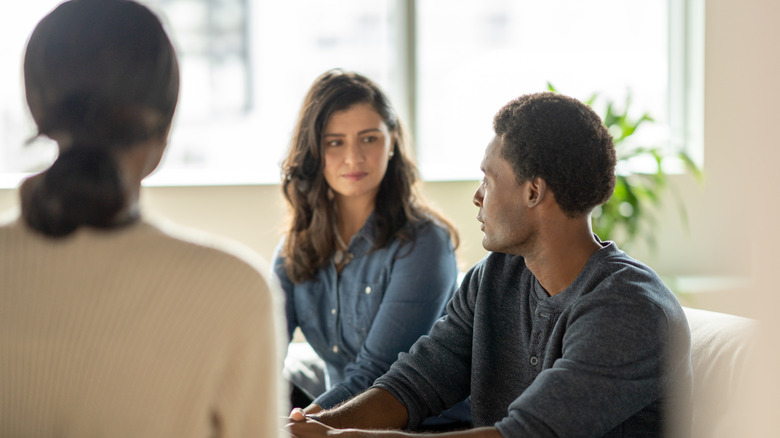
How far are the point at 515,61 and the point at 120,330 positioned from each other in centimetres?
361

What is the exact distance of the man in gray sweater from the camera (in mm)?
1239

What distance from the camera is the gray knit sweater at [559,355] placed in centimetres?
123

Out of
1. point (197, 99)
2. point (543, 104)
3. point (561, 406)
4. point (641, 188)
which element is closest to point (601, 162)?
point (543, 104)

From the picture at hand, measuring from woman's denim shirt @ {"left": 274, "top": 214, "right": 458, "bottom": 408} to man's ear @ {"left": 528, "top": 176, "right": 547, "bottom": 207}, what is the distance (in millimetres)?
580

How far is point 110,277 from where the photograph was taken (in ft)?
2.54

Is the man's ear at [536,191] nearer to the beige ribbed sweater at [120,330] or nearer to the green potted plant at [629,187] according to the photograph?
the beige ribbed sweater at [120,330]

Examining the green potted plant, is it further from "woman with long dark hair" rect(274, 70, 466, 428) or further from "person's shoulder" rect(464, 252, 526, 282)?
"person's shoulder" rect(464, 252, 526, 282)

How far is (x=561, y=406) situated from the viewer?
1.21 metres

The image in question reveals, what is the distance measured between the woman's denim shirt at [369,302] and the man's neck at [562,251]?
55 cm

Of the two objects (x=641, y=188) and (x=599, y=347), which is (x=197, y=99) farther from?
(x=599, y=347)

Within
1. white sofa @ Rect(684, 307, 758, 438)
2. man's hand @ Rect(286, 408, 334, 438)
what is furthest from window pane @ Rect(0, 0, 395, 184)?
white sofa @ Rect(684, 307, 758, 438)

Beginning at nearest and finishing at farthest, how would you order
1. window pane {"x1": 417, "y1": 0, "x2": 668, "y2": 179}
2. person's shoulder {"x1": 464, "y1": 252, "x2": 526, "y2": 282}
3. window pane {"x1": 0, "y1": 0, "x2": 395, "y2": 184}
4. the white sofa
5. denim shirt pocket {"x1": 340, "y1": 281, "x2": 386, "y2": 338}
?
the white sofa → person's shoulder {"x1": 464, "y1": 252, "x2": 526, "y2": 282} → denim shirt pocket {"x1": 340, "y1": 281, "x2": 386, "y2": 338} → window pane {"x1": 0, "y1": 0, "x2": 395, "y2": 184} → window pane {"x1": 417, "y1": 0, "x2": 668, "y2": 179}

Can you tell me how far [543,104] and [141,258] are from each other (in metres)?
0.92

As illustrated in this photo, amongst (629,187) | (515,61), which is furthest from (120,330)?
(515,61)
